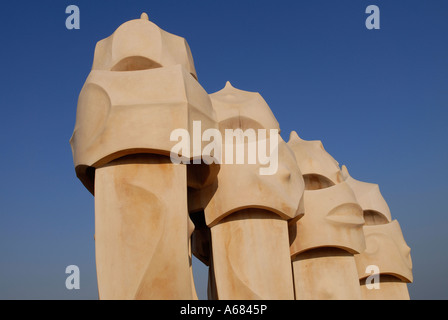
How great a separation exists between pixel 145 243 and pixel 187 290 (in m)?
1.09

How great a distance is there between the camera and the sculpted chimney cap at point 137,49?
32.5 feet

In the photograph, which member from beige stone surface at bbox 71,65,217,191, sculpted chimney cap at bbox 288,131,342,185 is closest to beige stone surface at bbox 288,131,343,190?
sculpted chimney cap at bbox 288,131,342,185

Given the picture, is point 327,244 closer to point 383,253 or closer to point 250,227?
point 250,227

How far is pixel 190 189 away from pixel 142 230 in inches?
112

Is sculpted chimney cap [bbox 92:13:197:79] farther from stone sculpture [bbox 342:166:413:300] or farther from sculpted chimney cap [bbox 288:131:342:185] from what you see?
A: stone sculpture [bbox 342:166:413:300]

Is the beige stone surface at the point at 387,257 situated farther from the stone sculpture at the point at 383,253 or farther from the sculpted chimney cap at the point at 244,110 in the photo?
the sculpted chimney cap at the point at 244,110

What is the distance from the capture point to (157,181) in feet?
28.5

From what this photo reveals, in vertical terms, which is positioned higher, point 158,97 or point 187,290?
point 158,97

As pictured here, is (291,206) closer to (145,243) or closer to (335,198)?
(335,198)

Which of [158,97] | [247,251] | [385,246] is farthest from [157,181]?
[385,246]

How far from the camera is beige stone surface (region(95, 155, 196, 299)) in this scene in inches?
320

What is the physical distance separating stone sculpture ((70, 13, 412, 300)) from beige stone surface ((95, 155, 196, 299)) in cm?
2
